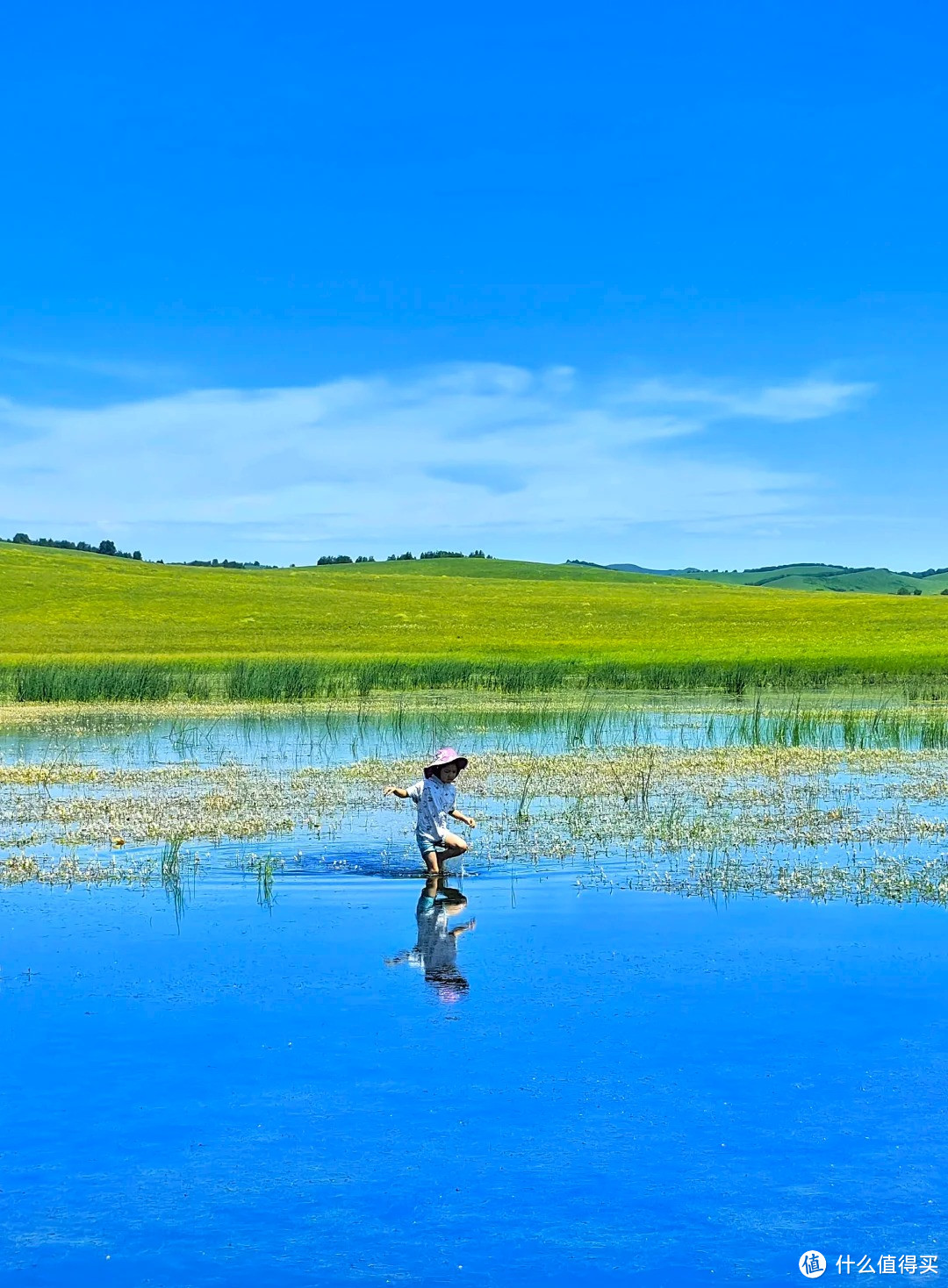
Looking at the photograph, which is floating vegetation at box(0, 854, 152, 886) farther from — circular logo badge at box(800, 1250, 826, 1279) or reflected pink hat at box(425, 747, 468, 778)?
circular logo badge at box(800, 1250, 826, 1279)

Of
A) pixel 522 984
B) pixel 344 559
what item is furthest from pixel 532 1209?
pixel 344 559

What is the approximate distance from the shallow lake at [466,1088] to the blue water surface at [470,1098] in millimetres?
19

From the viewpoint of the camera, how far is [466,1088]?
721 centimetres

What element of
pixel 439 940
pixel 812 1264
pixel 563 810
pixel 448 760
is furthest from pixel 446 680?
pixel 812 1264

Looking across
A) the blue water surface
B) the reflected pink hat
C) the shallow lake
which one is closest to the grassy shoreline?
the reflected pink hat

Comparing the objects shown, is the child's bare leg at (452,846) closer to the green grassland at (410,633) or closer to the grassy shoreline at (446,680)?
the grassy shoreline at (446,680)

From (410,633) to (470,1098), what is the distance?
5378 cm

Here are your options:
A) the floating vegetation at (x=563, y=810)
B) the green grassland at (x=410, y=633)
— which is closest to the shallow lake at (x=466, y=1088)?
the floating vegetation at (x=563, y=810)

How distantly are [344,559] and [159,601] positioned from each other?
92492 millimetres

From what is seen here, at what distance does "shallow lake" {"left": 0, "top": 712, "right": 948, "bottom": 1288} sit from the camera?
221 inches

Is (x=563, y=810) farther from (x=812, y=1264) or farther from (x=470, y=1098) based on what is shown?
(x=812, y=1264)

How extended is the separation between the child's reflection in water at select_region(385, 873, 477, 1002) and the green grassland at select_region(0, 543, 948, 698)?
23845 mm

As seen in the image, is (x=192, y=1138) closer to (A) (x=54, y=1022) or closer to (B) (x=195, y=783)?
(A) (x=54, y=1022)

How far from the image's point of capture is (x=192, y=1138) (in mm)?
6594
